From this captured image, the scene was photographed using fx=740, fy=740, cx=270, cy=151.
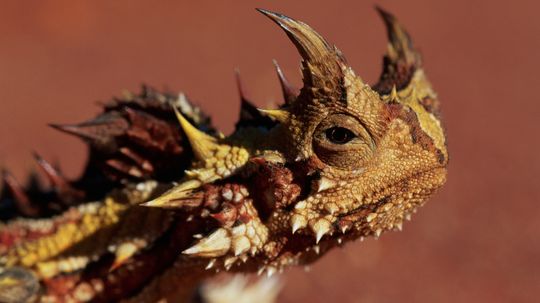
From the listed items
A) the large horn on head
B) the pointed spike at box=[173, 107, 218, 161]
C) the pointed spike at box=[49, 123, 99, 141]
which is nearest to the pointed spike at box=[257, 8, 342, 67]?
the large horn on head

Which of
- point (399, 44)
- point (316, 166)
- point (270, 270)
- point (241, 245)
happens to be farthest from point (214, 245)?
point (399, 44)

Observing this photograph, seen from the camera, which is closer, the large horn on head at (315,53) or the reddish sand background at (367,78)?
the large horn on head at (315,53)

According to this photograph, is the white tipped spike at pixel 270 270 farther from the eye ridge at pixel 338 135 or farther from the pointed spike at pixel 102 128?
the pointed spike at pixel 102 128

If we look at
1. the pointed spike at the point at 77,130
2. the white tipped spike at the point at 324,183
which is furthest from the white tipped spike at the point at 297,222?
the pointed spike at the point at 77,130

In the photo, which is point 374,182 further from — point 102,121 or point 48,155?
point 48,155

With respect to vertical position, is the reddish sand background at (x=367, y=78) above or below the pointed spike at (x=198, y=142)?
below

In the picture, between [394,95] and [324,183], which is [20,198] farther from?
[394,95]

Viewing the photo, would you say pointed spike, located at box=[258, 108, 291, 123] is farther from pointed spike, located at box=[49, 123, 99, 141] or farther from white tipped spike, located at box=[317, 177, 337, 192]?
pointed spike, located at box=[49, 123, 99, 141]
